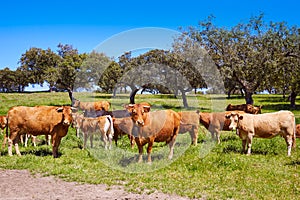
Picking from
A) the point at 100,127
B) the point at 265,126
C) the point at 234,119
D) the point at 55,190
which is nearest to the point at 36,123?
the point at 100,127

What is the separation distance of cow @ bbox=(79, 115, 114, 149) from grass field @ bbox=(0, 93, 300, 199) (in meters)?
0.57

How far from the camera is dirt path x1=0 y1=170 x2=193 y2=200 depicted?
305 inches

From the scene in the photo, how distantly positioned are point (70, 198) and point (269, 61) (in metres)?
26.1

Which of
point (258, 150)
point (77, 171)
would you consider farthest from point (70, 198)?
point (258, 150)

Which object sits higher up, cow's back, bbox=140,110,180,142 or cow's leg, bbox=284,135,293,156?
cow's back, bbox=140,110,180,142

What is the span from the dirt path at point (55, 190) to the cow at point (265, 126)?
243 inches

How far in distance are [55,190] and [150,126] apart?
4304 millimetres

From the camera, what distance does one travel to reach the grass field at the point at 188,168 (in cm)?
830

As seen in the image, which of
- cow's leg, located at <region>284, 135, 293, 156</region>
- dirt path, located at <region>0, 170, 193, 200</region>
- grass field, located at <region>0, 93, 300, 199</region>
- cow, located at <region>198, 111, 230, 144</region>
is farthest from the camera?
cow, located at <region>198, 111, 230, 144</region>

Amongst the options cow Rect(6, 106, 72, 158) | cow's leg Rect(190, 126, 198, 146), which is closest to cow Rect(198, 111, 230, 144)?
cow's leg Rect(190, 126, 198, 146)

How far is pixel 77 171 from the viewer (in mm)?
9961

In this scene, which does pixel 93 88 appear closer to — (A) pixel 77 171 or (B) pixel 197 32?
(B) pixel 197 32

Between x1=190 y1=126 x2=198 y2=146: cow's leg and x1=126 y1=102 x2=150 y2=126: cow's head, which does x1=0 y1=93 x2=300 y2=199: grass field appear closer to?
x1=190 y1=126 x2=198 y2=146: cow's leg

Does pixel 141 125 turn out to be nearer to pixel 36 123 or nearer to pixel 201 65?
pixel 36 123
